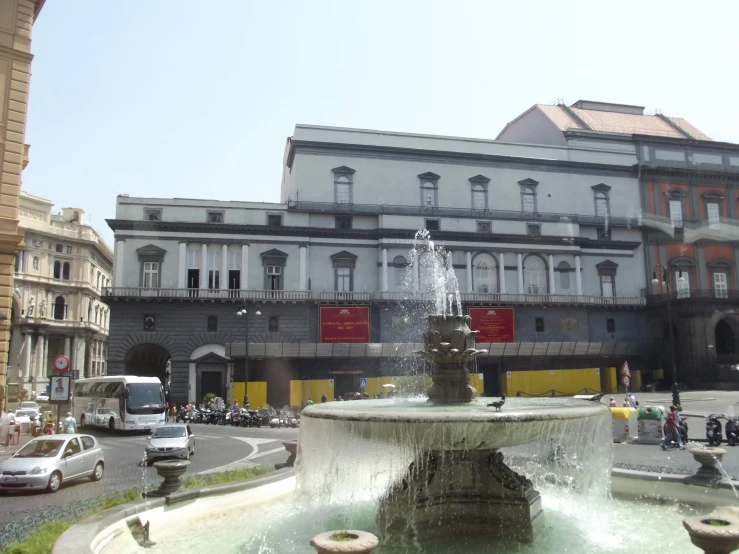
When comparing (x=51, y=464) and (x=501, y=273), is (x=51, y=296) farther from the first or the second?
(x=51, y=464)

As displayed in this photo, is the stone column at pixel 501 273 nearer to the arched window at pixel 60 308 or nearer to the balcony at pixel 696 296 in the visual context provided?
the balcony at pixel 696 296

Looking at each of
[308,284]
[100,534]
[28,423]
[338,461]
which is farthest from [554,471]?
[308,284]

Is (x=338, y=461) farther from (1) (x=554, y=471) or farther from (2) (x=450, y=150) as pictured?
(2) (x=450, y=150)

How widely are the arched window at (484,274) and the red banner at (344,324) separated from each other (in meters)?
8.35

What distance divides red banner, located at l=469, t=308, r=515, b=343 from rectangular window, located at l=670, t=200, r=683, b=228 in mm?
16806

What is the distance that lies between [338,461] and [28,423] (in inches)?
949

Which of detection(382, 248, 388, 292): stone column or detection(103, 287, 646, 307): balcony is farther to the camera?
detection(382, 248, 388, 292): stone column

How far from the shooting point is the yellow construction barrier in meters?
33.1

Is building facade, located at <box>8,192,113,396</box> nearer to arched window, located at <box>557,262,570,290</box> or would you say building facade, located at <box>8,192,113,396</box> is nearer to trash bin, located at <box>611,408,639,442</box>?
arched window, located at <box>557,262,570,290</box>

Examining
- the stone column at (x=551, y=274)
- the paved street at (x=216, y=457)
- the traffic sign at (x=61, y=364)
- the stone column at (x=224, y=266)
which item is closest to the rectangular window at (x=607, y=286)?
the stone column at (x=551, y=274)

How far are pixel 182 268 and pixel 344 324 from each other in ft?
35.9

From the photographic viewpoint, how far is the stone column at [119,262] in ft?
120

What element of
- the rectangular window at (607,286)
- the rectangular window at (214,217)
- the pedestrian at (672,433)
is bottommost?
the pedestrian at (672,433)

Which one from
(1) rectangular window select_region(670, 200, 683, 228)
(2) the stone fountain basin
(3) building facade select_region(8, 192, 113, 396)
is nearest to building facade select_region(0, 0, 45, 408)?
(2) the stone fountain basin
